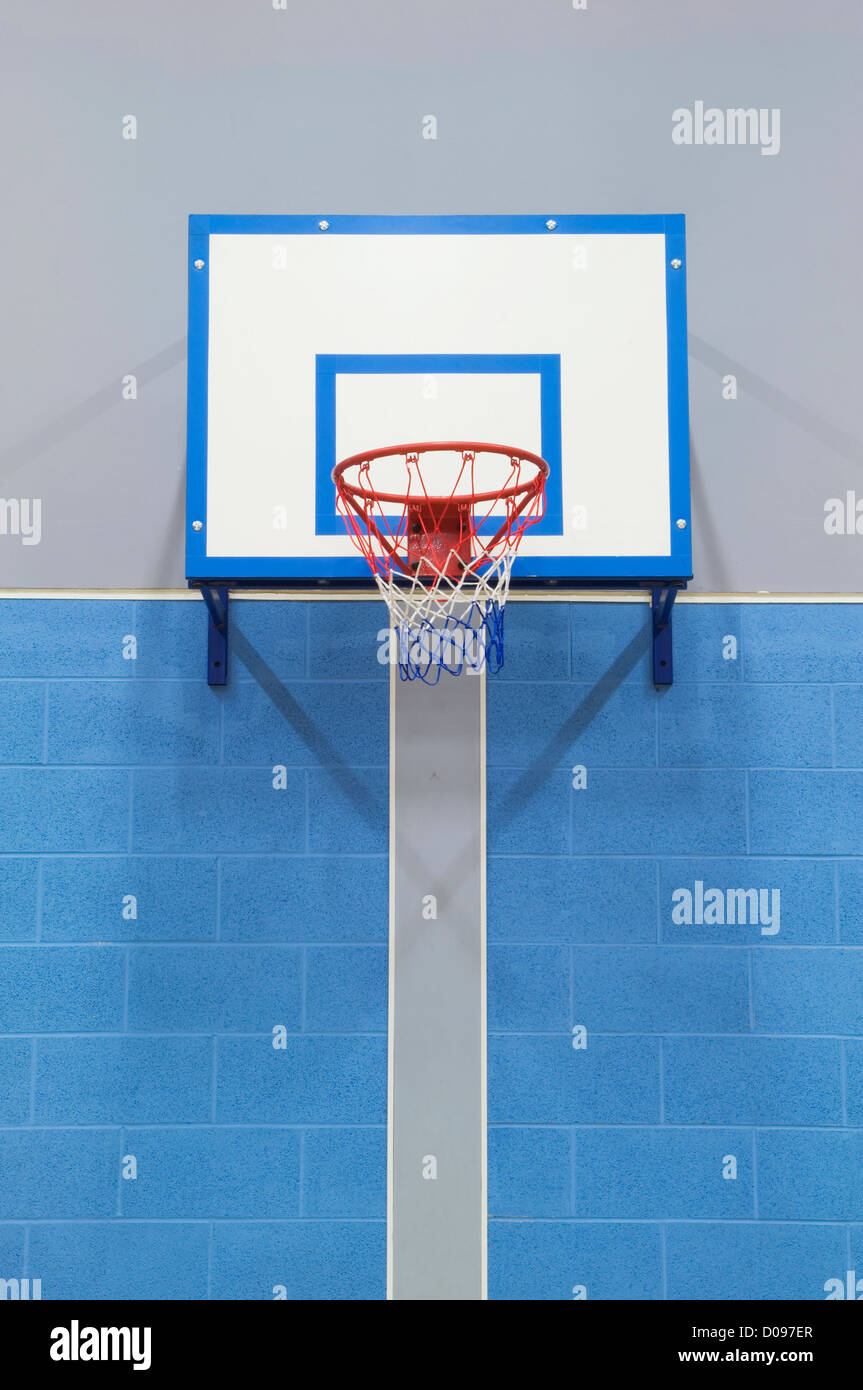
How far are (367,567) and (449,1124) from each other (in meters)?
1.50

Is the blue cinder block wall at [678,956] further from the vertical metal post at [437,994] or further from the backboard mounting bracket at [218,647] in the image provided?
the backboard mounting bracket at [218,647]

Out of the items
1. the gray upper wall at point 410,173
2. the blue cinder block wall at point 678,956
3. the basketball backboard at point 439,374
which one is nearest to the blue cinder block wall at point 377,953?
the blue cinder block wall at point 678,956

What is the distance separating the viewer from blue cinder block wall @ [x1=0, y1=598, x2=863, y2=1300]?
2.60 m

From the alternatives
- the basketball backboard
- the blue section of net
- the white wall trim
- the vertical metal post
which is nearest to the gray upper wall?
the white wall trim

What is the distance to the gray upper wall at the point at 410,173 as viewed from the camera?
9.22 feet

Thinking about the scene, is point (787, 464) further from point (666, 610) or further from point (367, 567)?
point (367, 567)

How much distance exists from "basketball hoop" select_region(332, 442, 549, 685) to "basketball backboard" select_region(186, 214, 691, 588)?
7cm

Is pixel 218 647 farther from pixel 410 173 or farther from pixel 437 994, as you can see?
pixel 410 173

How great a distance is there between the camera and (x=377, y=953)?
2.68 metres

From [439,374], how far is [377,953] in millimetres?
1534

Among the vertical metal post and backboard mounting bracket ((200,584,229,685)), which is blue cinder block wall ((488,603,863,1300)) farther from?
backboard mounting bracket ((200,584,229,685))

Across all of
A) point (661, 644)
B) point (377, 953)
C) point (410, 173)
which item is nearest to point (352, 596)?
point (661, 644)

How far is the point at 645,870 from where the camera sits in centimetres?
270

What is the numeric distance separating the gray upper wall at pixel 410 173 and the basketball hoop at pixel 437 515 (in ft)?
2.32
